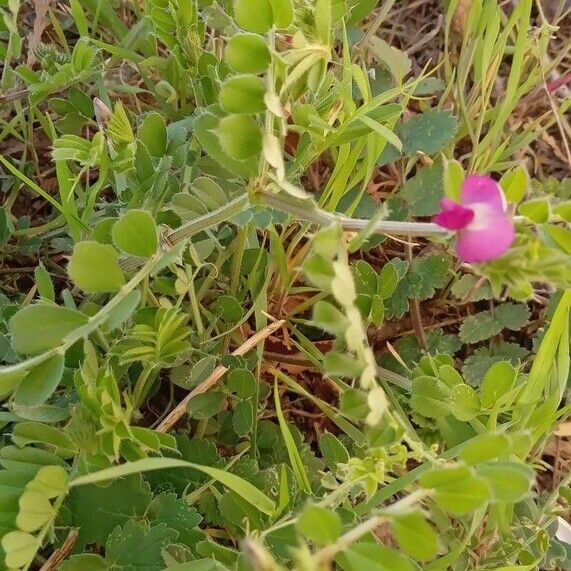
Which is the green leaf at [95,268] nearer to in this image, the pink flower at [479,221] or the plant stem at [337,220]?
the plant stem at [337,220]

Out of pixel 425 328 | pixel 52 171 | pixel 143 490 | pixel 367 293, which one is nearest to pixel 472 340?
pixel 425 328

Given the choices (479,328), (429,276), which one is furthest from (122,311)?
(479,328)

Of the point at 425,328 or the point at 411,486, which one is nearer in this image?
the point at 411,486

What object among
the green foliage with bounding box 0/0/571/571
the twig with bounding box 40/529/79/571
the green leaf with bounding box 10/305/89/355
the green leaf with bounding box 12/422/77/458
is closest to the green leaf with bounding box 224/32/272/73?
the green foliage with bounding box 0/0/571/571

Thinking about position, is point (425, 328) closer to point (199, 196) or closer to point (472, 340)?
point (472, 340)

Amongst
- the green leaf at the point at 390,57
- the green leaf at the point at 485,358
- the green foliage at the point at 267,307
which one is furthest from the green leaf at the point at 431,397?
the green leaf at the point at 390,57

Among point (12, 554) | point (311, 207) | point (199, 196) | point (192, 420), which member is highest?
point (311, 207)

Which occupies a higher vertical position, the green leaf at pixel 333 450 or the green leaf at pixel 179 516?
the green leaf at pixel 333 450

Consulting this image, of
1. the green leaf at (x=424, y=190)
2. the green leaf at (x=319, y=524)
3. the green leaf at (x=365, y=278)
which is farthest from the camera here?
the green leaf at (x=424, y=190)
